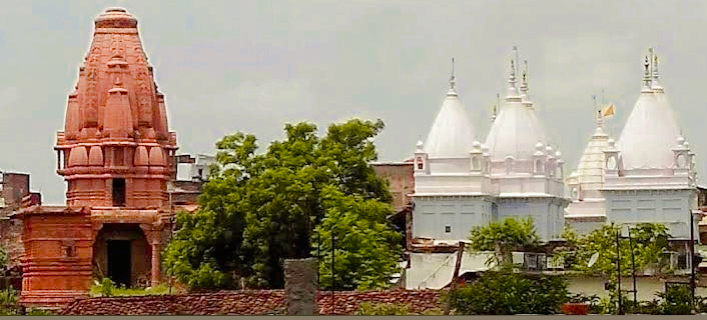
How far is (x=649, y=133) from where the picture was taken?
2157 inches

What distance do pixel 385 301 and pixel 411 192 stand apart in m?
28.5

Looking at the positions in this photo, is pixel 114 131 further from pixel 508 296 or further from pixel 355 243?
pixel 508 296

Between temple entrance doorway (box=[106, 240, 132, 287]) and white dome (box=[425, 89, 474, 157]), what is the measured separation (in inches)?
425

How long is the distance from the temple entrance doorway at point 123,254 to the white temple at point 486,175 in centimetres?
881

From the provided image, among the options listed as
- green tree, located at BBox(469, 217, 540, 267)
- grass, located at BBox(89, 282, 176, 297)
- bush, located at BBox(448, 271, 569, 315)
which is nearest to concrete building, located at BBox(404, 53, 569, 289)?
green tree, located at BBox(469, 217, 540, 267)

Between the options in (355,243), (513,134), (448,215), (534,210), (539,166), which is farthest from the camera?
(513,134)

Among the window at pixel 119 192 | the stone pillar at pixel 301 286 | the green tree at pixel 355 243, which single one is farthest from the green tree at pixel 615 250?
the stone pillar at pixel 301 286

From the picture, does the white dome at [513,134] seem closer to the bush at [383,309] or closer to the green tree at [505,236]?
the green tree at [505,236]

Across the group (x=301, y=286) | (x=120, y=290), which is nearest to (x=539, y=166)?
(x=120, y=290)

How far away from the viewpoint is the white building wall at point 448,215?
5456 cm

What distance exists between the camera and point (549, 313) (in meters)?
25.3

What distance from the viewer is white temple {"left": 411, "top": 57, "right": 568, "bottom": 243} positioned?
181 ft

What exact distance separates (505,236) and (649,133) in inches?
315

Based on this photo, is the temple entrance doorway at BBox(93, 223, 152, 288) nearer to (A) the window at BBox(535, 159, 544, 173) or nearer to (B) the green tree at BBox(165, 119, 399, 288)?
(B) the green tree at BBox(165, 119, 399, 288)
